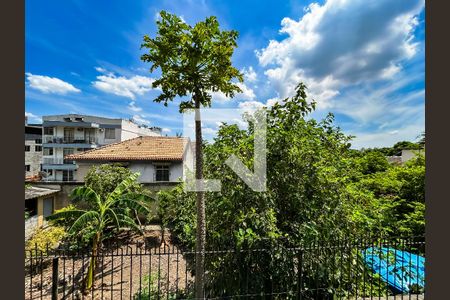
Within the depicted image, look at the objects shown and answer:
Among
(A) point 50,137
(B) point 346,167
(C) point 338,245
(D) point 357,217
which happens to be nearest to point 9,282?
(C) point 338,245

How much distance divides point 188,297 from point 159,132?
39824mm

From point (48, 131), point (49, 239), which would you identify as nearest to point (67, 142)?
point (48, 131)

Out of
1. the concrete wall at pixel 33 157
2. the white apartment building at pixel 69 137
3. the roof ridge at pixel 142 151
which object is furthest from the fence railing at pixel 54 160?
the roof ridge at pixel 142 151

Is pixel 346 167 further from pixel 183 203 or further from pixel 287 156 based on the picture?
pixel 183 203

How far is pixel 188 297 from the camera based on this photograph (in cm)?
543

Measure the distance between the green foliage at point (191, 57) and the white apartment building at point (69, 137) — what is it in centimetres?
3120

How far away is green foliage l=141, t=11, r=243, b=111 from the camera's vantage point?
13.5 feet

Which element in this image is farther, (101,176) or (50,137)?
(50,137)

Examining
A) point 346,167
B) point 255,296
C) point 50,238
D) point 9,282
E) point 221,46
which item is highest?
point 221,46

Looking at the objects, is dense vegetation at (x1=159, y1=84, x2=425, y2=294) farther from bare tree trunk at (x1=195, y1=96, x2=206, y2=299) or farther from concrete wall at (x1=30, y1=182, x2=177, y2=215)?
concrete wall at (x1=30, y1=182, x2=177, y2=215)

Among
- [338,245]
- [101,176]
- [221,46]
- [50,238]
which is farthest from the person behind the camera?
[101,176]

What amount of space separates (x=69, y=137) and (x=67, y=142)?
2.40ft

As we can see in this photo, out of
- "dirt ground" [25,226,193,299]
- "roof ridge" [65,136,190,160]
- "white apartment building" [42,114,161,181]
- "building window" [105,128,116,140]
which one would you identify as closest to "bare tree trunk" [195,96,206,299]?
"dirt ground" [25,226,193,299]

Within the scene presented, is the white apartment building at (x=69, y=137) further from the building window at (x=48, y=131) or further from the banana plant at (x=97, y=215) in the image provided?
the banana plant at (x=97, y=215)
